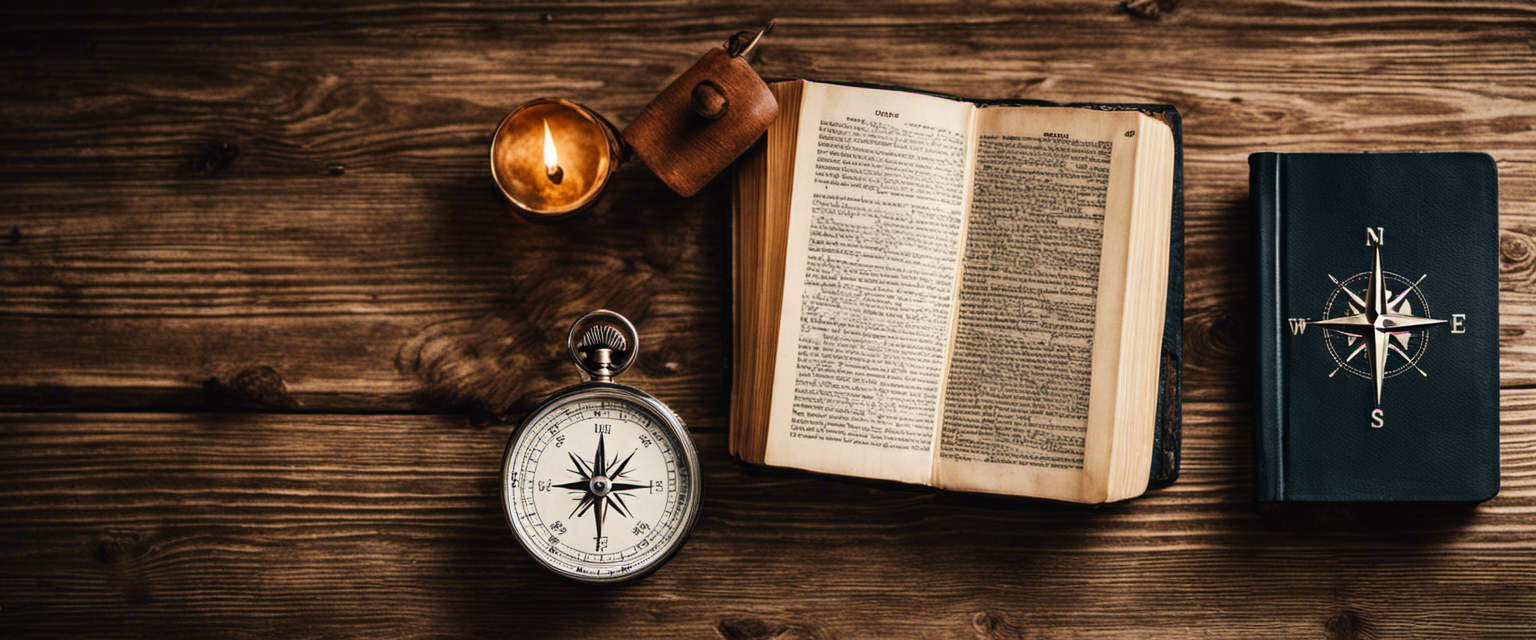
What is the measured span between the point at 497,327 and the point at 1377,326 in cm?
144

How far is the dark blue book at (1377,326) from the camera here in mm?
1331

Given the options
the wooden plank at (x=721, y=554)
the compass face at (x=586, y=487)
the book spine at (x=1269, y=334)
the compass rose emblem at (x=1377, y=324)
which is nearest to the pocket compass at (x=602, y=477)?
the compass face at (x=586, y=487)

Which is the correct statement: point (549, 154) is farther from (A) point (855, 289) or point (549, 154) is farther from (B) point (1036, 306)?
(B) point (1036, 306)

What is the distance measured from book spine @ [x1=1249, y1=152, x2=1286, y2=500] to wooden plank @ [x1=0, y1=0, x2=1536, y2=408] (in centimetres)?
6

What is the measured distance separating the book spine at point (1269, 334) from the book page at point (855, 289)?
21.4 inches

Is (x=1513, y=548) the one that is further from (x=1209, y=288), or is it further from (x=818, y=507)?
(x=818, y=507)

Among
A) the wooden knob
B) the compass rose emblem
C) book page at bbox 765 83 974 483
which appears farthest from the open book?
the compass rose emblem

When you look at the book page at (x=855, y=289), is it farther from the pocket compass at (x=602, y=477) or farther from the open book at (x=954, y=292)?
the pocket compass at (x=602, y=477)

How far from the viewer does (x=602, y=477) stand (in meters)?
1.25

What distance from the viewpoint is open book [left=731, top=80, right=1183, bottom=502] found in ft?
4.22

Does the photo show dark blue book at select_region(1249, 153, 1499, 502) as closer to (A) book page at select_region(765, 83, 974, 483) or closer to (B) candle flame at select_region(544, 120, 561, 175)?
(A) book page at select_region(765, 83, 974, 483)

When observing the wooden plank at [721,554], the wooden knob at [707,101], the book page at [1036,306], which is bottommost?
the wooden plank at [721,554]

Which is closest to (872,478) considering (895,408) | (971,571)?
(895,408)

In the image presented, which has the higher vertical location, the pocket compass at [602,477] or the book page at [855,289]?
the book page at [855,289]
